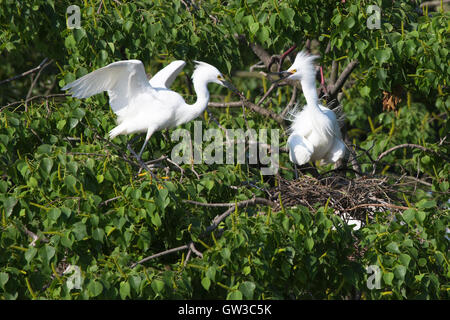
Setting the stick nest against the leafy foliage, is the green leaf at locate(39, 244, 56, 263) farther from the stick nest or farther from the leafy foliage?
the stick nest

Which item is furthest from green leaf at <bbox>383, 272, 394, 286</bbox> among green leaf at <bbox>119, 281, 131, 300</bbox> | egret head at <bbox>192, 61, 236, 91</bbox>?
egret head at <bbox>192, 61, 236, 91</bbox>

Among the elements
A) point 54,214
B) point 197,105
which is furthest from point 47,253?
point 197,105

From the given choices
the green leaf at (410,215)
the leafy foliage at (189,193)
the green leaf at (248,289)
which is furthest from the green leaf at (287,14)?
the green leaf at (248,289)

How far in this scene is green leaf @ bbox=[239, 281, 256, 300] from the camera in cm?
305

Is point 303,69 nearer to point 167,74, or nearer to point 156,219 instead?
point 167,74

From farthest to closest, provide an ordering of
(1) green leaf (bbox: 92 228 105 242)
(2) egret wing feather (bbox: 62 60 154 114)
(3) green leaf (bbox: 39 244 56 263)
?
1. (2) egret wing feather (bbox: 62 60 154 114)
2. (1) green leaf (bbox: 92 228 105 242)
3. (3) green leaf (bbox: 39 244 56 263)

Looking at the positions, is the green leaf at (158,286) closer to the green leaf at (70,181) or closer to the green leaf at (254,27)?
the green leaf at (70,181)

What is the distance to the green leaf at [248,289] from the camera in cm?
305

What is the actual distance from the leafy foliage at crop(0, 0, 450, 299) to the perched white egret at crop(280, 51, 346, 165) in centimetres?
20

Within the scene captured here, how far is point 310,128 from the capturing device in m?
5.10

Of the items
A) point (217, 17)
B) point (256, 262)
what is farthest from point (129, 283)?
point (217, 17)

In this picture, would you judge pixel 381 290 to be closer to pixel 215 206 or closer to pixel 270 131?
pixel 215 206

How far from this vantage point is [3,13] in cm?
426

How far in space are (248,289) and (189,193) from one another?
0.67m
